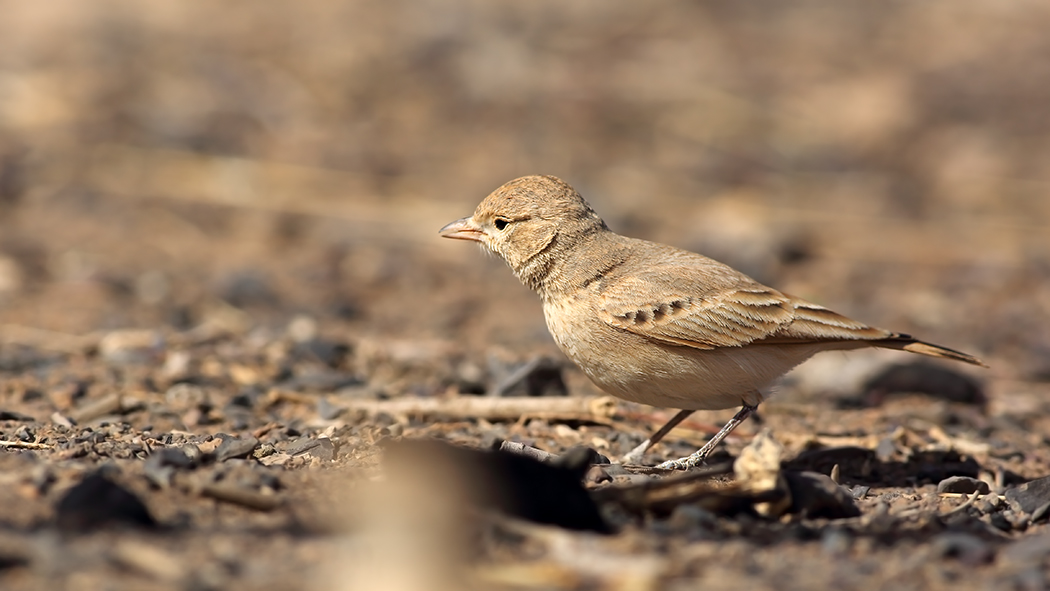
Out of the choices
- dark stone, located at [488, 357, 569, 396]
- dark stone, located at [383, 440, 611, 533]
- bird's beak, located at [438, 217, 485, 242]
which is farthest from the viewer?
dark stone, located at [488, 357, 569, 396]

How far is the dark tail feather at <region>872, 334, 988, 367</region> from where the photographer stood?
20.2 ft

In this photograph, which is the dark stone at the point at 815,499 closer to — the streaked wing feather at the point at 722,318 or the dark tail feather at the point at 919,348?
the streaked wing feather at the point at 722,318

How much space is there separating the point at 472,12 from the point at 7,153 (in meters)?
7.24

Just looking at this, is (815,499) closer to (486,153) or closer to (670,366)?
(670,366)

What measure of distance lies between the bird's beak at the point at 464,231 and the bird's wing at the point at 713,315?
1.03 metres

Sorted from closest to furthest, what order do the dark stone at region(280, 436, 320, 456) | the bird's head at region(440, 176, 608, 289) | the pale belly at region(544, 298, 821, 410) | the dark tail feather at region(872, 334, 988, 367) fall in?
1. the dark stone at region(280, 436, 320, 456)
2. the pale belly at region(544, 298, 821, 410)
3. the dark tail feather at region(872, 334, 988, 367)
4. the bird's head at region(440, 176, 608, 289)

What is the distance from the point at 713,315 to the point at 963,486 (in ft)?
4.88

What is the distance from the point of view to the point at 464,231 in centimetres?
688

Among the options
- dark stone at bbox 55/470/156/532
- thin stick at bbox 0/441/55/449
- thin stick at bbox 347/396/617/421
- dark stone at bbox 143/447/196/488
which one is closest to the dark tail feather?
thin stick at bbox 347/396/617/421

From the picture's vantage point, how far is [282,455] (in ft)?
17.6

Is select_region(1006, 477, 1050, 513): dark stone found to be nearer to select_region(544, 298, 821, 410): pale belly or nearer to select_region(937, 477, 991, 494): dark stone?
select_region(937, 477, 991, 494): dark stone

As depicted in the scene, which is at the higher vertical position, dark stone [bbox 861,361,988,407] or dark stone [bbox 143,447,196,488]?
dark stone [bbox 143,447,196,488]

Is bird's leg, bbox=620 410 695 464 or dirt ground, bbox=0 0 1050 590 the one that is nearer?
dirt ground, bbox=0 0 1050 590

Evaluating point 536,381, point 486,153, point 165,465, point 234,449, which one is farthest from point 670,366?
point 486,153
